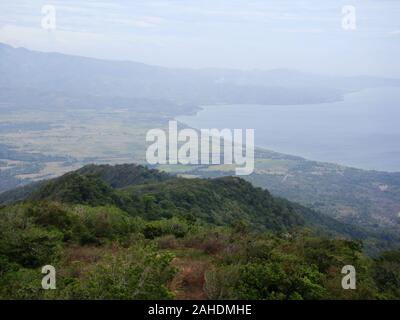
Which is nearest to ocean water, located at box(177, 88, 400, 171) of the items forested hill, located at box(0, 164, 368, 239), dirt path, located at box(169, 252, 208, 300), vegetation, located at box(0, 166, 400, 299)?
forested hill, located at box(0, 164, 368, 239)

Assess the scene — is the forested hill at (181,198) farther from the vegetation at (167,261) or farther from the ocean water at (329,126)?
the ocean water at (329,126)

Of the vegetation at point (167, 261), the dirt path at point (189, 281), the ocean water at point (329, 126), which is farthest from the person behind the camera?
the ocean water at point (329, 126)

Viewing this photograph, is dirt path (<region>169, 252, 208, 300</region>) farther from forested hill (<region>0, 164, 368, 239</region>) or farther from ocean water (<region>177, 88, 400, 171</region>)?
ocean water (<region>177, 88, 400, 171</region>)

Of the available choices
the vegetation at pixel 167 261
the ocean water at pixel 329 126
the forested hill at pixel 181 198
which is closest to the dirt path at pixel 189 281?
the vegetation at pixel 167 261
